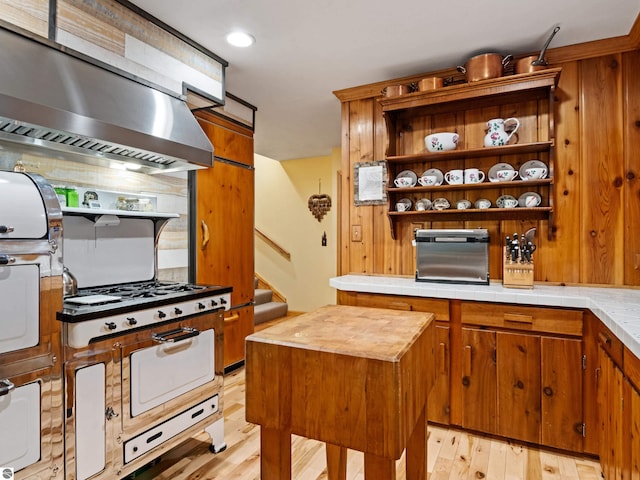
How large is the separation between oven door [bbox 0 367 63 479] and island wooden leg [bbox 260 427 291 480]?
831 millimetres

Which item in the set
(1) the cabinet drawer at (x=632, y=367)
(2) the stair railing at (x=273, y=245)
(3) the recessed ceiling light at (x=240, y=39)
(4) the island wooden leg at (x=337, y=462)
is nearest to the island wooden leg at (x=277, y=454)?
(4) the island wooden leg at (x=337, y=462)

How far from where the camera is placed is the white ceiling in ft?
6.79

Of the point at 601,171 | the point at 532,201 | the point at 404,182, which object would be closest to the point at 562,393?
the point at 532,201

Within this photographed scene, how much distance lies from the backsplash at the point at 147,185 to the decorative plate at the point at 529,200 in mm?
2433

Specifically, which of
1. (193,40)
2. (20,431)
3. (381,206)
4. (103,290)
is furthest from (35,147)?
(381,206)

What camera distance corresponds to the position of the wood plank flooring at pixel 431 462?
198 cm

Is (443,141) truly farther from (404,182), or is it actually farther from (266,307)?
(266,307)

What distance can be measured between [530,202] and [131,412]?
2.60m

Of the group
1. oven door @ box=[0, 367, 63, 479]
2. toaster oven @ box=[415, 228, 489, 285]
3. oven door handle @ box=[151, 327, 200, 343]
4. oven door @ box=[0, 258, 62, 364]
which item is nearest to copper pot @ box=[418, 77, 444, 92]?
toaster oven @ box=[415, 228, 489, 285]

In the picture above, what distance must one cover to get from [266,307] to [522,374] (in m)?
3.64

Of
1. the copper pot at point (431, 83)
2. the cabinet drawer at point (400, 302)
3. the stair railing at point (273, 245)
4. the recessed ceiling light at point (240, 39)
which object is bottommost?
the cabinet drawer at point (400, 302)

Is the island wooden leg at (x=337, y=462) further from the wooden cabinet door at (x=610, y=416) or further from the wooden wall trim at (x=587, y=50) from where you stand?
the wooden wall trim at (x=587, y=50)

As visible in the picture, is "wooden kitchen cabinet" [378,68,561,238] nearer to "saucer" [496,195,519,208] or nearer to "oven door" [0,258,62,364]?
Answer: "saucer" [496,195,519,208]

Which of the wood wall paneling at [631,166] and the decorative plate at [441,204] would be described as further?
the decorative plate at [441,204]
